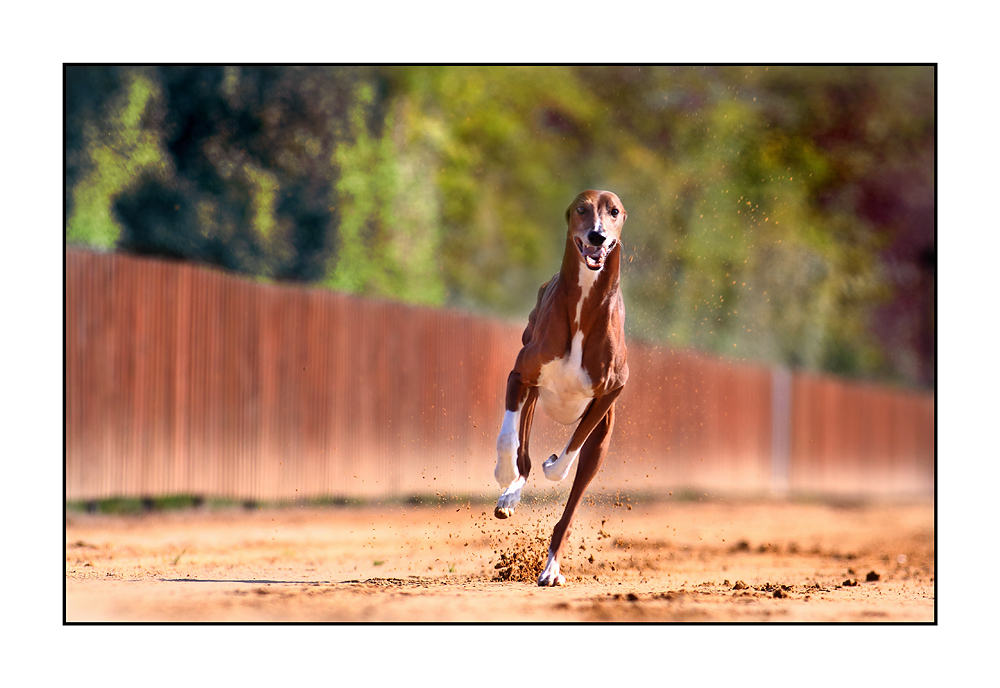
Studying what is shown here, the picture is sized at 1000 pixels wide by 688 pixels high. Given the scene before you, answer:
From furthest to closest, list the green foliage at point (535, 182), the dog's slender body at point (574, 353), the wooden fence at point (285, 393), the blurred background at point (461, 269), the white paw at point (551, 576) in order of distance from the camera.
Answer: the green foliage at point (535, 182) → the blurred background at point (461, 269) → the wooden fence at point (285, 393) → the white paw at point (551, 576) → the dog's slender body at point (574, 353)

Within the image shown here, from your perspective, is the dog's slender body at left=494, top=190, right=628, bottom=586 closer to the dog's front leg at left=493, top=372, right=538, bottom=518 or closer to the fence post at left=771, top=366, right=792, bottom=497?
the dog's front leg at left=493, top=372, right=538, bottom=518

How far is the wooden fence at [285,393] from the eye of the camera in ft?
38.7

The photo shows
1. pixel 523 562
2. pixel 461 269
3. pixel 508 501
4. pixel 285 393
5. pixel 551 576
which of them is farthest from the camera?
pixel 461 269

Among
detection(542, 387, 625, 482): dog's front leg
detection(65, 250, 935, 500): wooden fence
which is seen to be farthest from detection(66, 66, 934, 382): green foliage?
detection(542, 387, 625, 482): dog's front leg

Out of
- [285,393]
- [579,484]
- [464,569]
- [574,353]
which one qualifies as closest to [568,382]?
[574,353]

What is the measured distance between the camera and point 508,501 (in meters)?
Answer: 7.00

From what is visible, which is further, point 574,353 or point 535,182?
point 535,182

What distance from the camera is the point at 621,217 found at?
7062 mm

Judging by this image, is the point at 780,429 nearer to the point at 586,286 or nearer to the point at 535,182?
the point at 535,182

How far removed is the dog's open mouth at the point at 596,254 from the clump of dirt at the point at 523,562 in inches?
94.4

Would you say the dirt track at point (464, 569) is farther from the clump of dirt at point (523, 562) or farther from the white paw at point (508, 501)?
the white paw at point (508, 501)

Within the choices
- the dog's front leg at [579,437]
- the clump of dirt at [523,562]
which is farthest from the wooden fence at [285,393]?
the dog's front leg at [579,437]

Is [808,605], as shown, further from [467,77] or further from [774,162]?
[774,162]

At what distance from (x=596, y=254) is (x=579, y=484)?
1.77 meters
